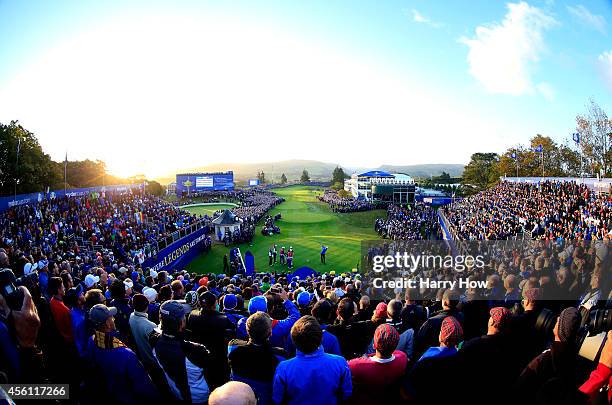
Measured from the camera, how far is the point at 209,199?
2501 inches

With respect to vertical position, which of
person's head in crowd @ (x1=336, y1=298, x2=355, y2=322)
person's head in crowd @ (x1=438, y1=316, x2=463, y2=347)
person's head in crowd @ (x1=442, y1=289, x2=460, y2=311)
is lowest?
person's head in crowd @ (x1=336, y1=298, x2=355, y2=322)

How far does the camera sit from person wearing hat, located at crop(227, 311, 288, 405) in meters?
3.18

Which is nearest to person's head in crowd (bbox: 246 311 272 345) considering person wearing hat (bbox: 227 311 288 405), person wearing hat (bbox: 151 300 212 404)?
person wearing hat (bbox: 227 311 288 405)

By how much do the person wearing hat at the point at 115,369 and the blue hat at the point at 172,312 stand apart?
1.46 feet

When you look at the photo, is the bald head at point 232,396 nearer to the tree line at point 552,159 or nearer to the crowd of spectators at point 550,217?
the crowd of spectators at point 550,217

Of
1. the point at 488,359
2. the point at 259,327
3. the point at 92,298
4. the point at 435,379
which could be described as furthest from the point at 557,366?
A: the point at 92,298

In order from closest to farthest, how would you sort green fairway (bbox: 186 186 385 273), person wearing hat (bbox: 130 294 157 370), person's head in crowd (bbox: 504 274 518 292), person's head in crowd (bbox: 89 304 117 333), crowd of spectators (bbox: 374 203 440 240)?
1. person's head in crowd (bbox: 89 304 117 333)
2. person wearing hat (bbox: 130 294 157 370)
3. person's head in crowd (bbox: 504 274 518 292)
4. green fairway (bbox: 186 186 385 273)
5. crowd of spectators (bbox: 374 203 440 240)

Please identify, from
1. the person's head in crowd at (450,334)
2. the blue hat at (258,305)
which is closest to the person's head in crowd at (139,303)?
the blue hat at (258,305)

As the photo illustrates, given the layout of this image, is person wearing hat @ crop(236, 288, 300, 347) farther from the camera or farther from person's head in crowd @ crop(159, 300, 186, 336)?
the camera

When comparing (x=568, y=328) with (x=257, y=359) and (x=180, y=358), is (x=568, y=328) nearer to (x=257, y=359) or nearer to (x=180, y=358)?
(x=257, y=359)

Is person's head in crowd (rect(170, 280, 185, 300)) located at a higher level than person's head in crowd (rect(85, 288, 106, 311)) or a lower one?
lower

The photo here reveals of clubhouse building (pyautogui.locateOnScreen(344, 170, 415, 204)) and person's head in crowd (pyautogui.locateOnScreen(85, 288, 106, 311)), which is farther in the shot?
clubhouse building (pyautogui.locateOnScreen(344, 170, 415, 204))

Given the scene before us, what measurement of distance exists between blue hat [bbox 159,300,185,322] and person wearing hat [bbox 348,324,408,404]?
68.7 inches

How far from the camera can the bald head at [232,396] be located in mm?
1920
